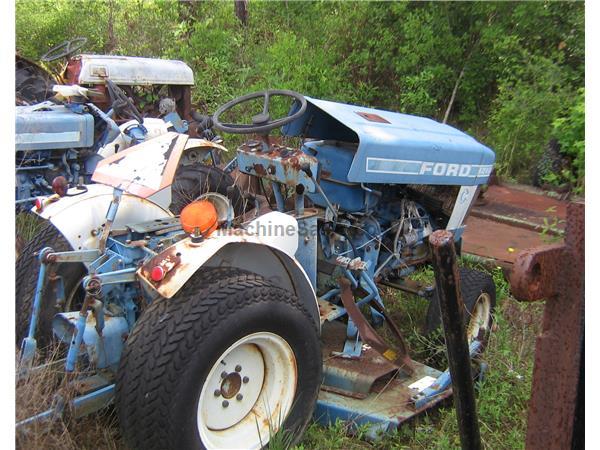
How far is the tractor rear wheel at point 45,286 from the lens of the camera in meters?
2.84

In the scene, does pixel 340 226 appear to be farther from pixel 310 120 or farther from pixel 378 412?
pixel 378 412

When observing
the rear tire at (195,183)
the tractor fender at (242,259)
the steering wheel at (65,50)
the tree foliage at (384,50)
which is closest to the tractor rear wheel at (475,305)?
the tractor fender at (242,259)

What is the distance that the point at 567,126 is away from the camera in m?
5.56

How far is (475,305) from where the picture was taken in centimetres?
378

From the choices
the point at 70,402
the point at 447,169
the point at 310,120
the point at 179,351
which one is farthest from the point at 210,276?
the point at 447,169

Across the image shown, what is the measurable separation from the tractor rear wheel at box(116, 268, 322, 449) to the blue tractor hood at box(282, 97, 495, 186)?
3.62 ft

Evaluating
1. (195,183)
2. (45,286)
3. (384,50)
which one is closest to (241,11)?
(384,50)

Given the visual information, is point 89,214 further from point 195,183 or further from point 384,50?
point 384,50

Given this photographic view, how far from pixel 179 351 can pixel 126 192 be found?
3.52 feet

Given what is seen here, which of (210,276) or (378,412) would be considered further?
(378,412)

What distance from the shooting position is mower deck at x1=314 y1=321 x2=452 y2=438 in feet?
9.32

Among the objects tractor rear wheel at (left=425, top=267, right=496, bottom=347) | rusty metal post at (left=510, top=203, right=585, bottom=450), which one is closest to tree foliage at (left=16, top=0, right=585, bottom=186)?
tractor rear wheel at (left=425, top=267, right=496, bottom=347)

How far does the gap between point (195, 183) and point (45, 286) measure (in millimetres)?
1698

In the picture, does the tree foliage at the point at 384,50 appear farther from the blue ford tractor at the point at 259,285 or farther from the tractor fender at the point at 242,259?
the tractor fender at the point at 242,259
